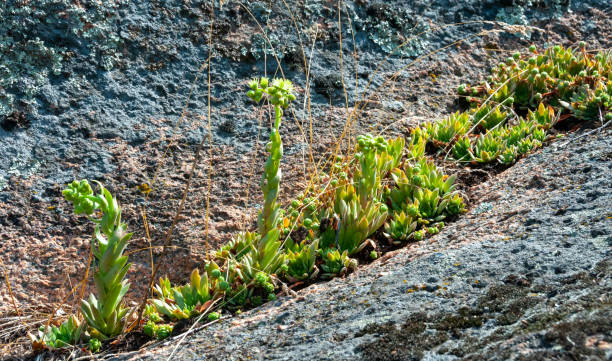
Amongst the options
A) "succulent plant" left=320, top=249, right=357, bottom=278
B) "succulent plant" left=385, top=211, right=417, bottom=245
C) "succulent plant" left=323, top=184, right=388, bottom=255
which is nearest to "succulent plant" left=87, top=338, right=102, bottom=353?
"succulent plant" left=320, top=249, right=357, bottom=278

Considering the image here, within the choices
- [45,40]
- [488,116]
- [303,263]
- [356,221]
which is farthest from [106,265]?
[488,116]

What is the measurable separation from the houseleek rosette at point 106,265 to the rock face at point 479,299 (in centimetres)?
39

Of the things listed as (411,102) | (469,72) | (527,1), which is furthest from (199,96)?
(527,1)

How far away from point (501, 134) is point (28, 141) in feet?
12.3

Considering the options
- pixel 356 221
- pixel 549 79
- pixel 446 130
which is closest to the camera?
pixel 356 221

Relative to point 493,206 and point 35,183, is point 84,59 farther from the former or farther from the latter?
point 493,206

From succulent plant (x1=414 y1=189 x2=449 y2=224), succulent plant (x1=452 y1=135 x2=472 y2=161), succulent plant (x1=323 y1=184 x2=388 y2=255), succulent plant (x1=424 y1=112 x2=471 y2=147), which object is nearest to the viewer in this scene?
succulent plant (x1=323 y1=184 x2=388 y2=255)

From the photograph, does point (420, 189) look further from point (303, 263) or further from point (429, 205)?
point (303, 263)

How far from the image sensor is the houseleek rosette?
3.37m

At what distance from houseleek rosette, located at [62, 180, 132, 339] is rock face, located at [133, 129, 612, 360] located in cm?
39

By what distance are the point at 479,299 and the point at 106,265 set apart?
6.78ft

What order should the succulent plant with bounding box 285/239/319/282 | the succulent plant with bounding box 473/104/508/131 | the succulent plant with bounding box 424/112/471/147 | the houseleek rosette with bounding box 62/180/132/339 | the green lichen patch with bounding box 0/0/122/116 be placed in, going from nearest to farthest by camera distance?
the houseleek rosette with bounding box 62/180/132/339, the succulent plant with bounding box 285/239/319/282, the green lichen patch with bounding box 0/0/122/116, the succulent plant with bounding box 424/112/471/147, the succulent plant with bounding box 473/104/508/131

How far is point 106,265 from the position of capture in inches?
136

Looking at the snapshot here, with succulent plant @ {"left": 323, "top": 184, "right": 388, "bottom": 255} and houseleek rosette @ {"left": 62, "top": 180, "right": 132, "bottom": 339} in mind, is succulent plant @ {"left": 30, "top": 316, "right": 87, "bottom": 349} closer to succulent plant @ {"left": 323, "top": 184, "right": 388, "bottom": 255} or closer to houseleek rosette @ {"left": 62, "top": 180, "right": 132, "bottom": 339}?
houseleek rosette @ {"left": 62, "top": 180, "right": 132, "bottom": 339}
